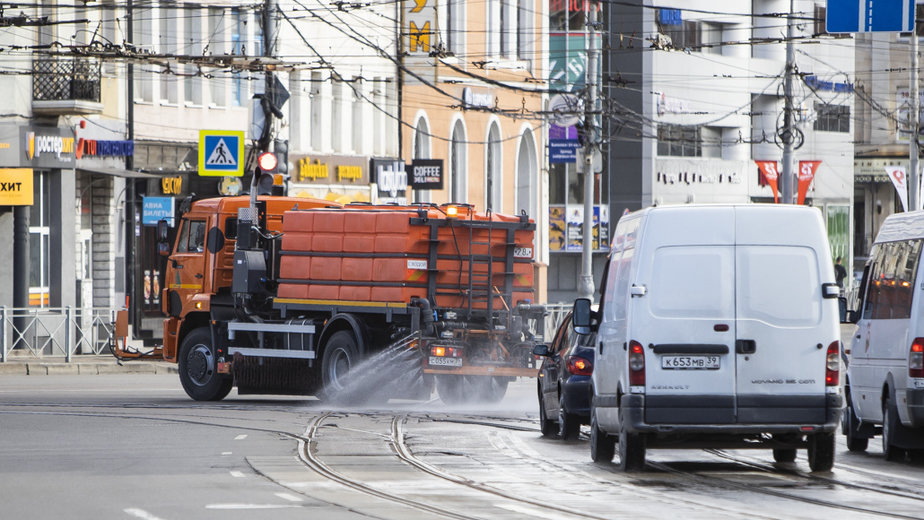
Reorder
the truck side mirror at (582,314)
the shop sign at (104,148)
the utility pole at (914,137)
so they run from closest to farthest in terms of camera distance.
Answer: the truck side mirror at (582,314) < the shop sign at (104,148) < the utility pole at (914,137)

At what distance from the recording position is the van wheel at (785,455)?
16.3 m

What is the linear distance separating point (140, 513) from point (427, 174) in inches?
1559

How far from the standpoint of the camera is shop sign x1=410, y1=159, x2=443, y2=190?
167 ft

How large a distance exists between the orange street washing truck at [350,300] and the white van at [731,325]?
10468mm

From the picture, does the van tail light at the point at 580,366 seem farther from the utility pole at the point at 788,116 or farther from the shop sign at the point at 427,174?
the shop sign at the point at 427,174

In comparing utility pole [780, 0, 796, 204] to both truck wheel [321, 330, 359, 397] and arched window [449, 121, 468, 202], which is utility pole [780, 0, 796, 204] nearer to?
arched window [449, 121, 468, 202]

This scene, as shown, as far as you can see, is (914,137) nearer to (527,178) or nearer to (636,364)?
(527,178)

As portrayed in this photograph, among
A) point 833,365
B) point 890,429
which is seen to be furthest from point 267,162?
point 833,365

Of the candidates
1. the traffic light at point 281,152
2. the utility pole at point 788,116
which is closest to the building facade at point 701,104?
the utility pole at point 788,116

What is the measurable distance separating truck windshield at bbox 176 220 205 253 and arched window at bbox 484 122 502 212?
111ft

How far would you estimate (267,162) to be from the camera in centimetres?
2742

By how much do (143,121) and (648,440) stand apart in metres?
31.7

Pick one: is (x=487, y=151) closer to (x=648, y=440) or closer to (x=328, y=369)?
(x=328, y=369)

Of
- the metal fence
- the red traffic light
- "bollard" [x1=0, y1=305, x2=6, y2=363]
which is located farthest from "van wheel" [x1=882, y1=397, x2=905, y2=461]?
"bollard" [x1=0, y1=305, x2=6, y2=363]
